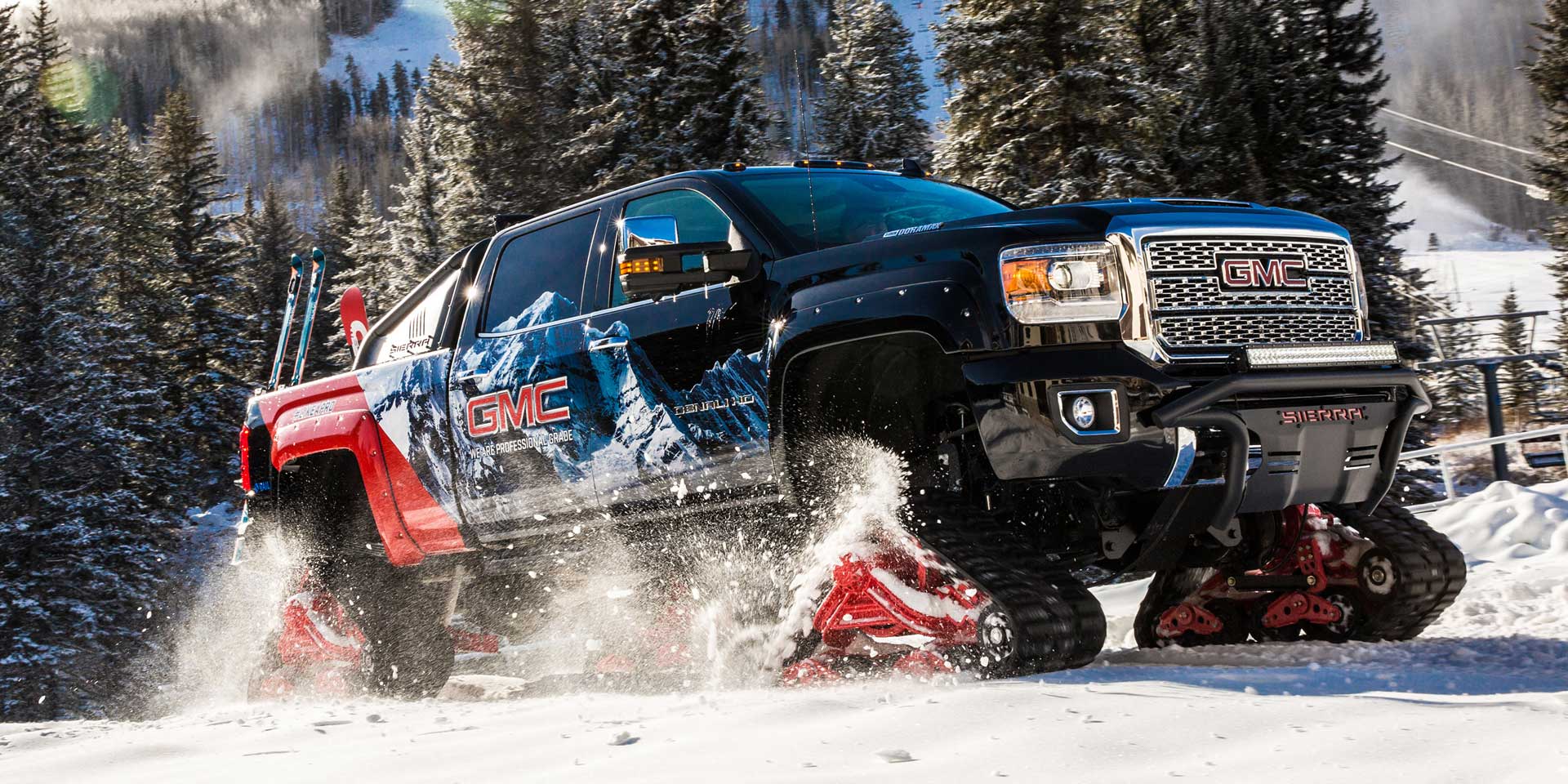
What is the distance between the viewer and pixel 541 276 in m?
5.86

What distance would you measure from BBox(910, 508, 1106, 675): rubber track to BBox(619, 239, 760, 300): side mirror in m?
1.13

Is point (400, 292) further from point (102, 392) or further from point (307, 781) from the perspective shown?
point (307, 781)

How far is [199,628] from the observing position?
7.71 m

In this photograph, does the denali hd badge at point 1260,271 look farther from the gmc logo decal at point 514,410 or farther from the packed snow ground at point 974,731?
the gmc logo decal at point 514,410

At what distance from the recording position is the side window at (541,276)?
5688 millimetres

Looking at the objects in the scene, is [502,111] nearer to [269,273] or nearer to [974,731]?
[269,273]

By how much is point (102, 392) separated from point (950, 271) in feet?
102

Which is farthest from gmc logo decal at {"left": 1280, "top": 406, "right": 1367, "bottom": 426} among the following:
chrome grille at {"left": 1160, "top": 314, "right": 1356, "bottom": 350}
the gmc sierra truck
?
chrome grille at {"left": 1160, "top": 314, "right": 1356, "bottom": 350}

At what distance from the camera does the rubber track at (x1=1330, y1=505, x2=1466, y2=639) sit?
17.0ft

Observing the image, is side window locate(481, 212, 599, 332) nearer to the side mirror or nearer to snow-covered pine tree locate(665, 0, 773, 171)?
the side mirror

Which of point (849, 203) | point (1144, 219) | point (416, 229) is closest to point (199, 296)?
point (416, 229)

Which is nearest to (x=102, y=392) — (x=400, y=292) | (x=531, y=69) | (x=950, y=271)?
(x=400, y=292)

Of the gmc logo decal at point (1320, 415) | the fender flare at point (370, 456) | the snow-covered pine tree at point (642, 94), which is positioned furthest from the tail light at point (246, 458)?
the snow-covered pine tree at point (642, 94)

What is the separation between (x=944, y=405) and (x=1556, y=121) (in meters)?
34.6
